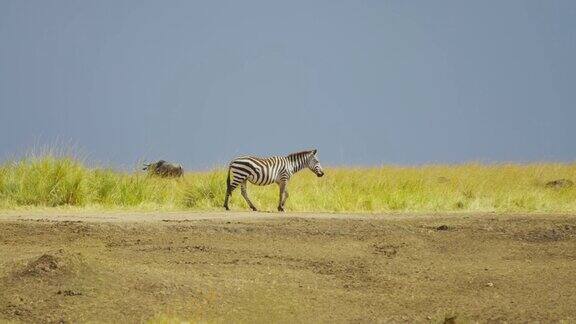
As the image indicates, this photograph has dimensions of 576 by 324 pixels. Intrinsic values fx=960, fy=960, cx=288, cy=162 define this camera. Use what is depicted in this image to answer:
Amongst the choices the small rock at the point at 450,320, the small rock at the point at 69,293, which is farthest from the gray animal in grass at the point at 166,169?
the small rock at the point at 450,320

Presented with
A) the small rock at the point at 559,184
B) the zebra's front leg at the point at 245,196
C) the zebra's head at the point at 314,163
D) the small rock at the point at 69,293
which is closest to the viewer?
the small rock at the point at 69,293

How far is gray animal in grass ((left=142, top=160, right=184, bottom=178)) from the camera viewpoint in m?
23.3

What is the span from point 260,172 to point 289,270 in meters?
9.18

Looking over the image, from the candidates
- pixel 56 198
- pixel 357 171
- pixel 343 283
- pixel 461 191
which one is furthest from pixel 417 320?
pixel 357 171

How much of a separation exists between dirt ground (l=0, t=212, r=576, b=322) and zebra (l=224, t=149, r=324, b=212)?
517cm

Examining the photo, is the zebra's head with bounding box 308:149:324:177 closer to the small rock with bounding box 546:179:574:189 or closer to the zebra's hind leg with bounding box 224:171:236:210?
→ the zebra's hind leg with bounding box 224:171:236:210

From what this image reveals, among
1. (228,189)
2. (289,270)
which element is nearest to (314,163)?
(228,189)

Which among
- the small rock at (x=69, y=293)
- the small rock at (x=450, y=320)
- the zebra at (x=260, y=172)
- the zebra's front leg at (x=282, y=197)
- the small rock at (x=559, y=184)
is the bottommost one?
the small rock at (x=450, y=320)

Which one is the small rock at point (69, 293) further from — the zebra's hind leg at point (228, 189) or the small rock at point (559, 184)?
the small rock at point (559, 184)

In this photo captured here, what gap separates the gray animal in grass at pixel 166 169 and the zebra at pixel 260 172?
5.26m

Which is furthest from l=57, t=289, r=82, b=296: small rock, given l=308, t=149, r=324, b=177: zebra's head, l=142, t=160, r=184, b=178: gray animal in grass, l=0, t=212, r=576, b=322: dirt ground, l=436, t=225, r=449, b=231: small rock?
l=142, t=160, r=184, b=178: gray animal in grass

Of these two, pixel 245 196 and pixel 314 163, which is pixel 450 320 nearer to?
pixel 245 196

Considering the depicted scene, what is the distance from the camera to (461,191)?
2086cm

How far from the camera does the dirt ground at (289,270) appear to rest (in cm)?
734
